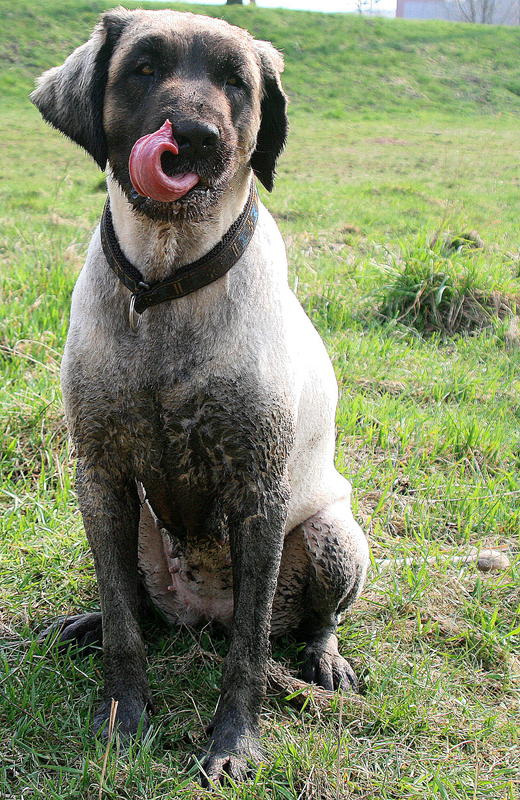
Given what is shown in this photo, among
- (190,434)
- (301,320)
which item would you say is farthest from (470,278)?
(190,434)

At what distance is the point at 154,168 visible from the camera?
80.9 inches

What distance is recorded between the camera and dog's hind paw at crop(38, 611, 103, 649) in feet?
9.55

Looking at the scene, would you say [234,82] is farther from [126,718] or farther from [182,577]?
[126,718]

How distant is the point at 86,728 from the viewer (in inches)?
98.4

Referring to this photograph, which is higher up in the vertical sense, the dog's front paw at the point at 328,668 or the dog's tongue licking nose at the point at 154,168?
the dog's tongue licking nose at the point at 154,168

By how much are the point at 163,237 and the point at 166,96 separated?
0.39 metres

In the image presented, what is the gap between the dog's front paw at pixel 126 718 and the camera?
8.15 feet

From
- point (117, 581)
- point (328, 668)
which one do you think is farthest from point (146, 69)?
point (328, 668)

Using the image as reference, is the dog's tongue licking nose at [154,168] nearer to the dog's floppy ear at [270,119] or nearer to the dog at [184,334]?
the dog at [184,334]

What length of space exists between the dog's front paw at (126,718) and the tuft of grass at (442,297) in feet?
11.8

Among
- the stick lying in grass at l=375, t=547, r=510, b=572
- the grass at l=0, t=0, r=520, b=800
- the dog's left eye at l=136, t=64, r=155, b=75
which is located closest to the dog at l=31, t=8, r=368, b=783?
the dog's left eye at l=136, t=64, r=155, b=75

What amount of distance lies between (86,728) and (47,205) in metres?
7.28

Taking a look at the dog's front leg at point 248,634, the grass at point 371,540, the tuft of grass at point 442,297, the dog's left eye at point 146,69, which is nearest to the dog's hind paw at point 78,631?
the grass at point 371,540

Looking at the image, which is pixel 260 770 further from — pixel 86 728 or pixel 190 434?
pixel 190 434
